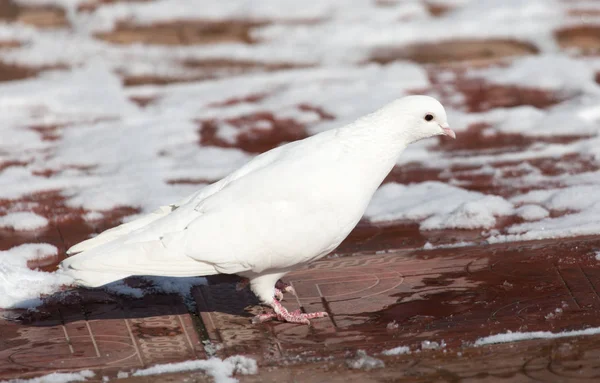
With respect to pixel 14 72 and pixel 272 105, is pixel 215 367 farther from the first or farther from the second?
pixel 14 72

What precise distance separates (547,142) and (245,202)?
2925mm

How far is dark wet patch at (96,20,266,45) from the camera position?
8.09 meters

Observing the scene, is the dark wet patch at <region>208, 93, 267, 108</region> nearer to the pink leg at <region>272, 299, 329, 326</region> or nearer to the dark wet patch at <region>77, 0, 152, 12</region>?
the dark wet patch at <region>77, 0, 152, 12</region>

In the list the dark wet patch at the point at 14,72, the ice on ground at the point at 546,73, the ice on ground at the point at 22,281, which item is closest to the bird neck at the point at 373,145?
the ice on ground at the point at 22,281

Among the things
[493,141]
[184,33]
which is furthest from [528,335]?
[184,33]

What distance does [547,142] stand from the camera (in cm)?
596

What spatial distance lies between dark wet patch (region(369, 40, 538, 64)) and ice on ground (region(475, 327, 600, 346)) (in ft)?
13.8

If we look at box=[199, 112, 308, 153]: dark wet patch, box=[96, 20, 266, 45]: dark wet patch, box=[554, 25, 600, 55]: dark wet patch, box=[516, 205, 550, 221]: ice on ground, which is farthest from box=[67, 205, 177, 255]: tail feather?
box=[554, 25, 600, 55]: dark wet patch

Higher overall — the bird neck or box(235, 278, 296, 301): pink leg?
the bird neck

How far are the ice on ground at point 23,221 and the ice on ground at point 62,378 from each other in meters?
1.58

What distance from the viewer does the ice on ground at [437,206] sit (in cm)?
477

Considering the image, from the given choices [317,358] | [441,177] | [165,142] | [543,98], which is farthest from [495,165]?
[317,358]

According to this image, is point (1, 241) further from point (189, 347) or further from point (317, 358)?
point (317, 358)

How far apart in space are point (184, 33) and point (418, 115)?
4.81 metres
